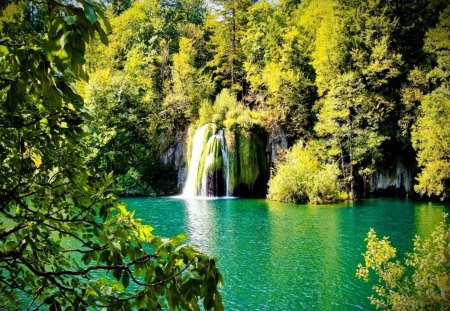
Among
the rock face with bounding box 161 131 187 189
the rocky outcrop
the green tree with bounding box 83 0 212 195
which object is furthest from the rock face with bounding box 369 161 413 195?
the green tree with bounding box 83 0 212 195

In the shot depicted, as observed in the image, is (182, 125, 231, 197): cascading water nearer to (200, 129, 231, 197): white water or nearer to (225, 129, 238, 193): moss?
(200, 129, 231, 197): white water

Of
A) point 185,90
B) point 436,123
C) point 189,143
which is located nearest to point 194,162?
point 189,143

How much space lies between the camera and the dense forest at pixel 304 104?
23.7 metres

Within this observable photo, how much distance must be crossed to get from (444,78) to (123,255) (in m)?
26.2

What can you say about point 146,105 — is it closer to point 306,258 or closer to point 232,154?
point 232,154

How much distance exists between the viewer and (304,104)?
93.4ft

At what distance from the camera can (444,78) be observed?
76.7 ft

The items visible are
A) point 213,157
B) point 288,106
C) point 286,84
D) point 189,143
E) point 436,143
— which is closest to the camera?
point 436,143

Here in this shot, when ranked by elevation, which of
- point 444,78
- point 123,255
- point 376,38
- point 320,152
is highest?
point 376,38

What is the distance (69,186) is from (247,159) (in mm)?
24234

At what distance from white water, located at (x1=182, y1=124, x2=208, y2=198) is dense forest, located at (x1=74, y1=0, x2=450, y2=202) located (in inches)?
30.8

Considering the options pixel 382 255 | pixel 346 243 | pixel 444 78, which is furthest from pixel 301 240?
pixel 444 78

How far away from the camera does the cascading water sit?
85.8ft

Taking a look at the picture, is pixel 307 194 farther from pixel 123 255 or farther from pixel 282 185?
pixel 123 255
